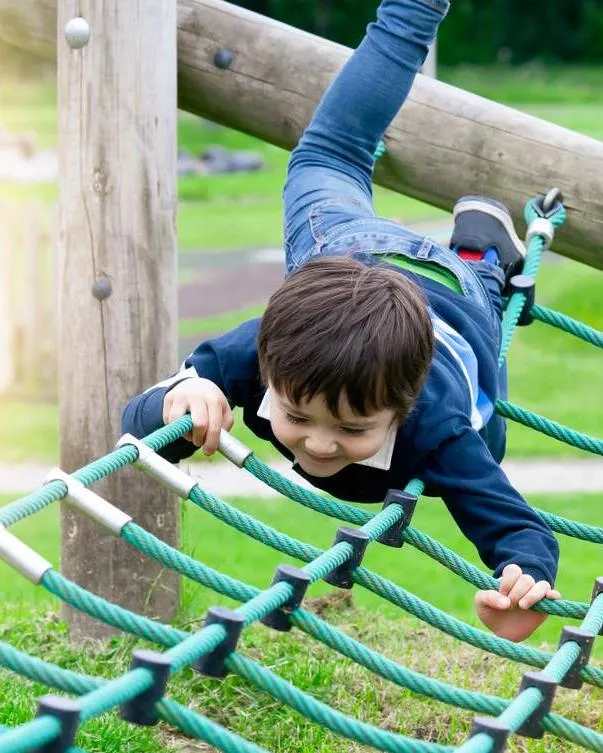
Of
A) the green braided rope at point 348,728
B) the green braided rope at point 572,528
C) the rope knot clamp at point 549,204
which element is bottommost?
the green braided rope at point 572,528

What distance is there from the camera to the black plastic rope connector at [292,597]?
5.35ft

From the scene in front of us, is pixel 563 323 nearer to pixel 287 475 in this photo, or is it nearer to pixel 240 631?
pixel 240 631

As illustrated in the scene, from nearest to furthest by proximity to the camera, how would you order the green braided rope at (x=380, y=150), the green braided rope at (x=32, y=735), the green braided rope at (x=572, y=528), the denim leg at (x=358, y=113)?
the green braided rope at (x=32, y=735), the green braided rope at (x=572, y=528), the denim leg at (x=358, y=113), the green braided rope at (x=380, y=150)

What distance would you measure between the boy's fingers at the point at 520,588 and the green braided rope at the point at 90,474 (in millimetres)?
523

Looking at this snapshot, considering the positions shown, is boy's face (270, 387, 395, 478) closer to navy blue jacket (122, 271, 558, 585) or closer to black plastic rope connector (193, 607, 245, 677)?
navy blue jacket (122, 271, 558, 585)

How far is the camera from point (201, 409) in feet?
6.68

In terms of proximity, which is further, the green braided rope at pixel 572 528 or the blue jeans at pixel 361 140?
the blue jeans at pixel 361 140

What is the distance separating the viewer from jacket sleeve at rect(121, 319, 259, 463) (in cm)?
214

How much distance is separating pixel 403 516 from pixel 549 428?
59cm

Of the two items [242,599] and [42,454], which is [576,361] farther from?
[242,599]

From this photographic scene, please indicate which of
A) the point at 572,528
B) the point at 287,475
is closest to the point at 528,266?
the point at 572,528

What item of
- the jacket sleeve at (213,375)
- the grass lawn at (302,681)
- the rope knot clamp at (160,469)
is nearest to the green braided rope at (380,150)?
the jacket sleeve at (213,375)

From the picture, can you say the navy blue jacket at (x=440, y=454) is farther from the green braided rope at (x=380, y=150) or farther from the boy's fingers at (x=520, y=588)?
the green braided rope at (x=380, y=150)

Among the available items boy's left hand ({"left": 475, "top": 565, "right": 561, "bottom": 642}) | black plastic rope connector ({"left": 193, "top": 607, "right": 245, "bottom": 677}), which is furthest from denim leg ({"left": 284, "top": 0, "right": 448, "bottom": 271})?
black plastic rope connector ({"left": 193, "top": 607, "right": 245, "bottom": 677})
